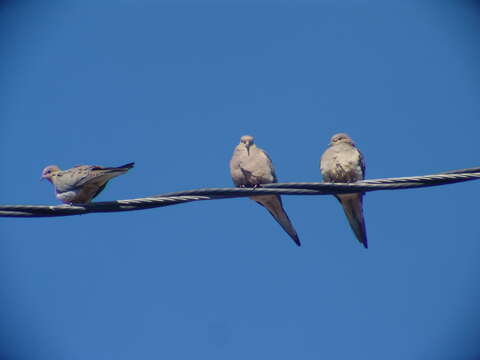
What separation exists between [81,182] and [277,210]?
2.35 meters

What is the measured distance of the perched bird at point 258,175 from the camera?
8.13 metres

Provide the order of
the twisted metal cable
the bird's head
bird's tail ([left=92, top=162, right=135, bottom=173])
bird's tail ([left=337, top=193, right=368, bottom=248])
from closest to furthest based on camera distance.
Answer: the twisted metal cable < bird's tail ([left=92, top=162, right=135, bottom=173]) < bird's tail ([left=337, top=193, right=368, bottom=248]) < the bird's head

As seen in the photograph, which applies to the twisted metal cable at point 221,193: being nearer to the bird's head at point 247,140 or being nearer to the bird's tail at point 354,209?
the bird's tail at point 354,209

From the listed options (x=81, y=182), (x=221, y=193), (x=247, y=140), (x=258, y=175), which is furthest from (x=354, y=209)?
(x=81, y=182)

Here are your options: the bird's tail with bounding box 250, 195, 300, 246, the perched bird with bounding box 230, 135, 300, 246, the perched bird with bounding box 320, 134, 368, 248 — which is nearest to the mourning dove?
the perched bird with bounding box 230, 135, 300, 246

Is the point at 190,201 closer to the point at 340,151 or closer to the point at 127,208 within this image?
the point at 127,208

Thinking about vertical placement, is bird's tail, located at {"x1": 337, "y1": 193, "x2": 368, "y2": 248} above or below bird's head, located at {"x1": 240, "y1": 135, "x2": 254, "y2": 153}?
below

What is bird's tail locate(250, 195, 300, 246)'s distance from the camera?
8063 mm

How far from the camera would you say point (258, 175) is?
26.9ft

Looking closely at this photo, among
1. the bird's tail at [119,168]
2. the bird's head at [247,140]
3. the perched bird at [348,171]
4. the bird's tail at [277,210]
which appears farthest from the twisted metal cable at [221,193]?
the bird's head at [247,140]

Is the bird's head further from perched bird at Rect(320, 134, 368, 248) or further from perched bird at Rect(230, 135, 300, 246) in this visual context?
perched bird at Rect(320, 134, 368, 248)

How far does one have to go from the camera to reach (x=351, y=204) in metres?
8.05

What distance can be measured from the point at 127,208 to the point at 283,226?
9.07ft

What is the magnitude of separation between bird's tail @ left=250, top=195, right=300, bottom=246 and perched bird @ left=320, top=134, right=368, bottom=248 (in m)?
0.66
